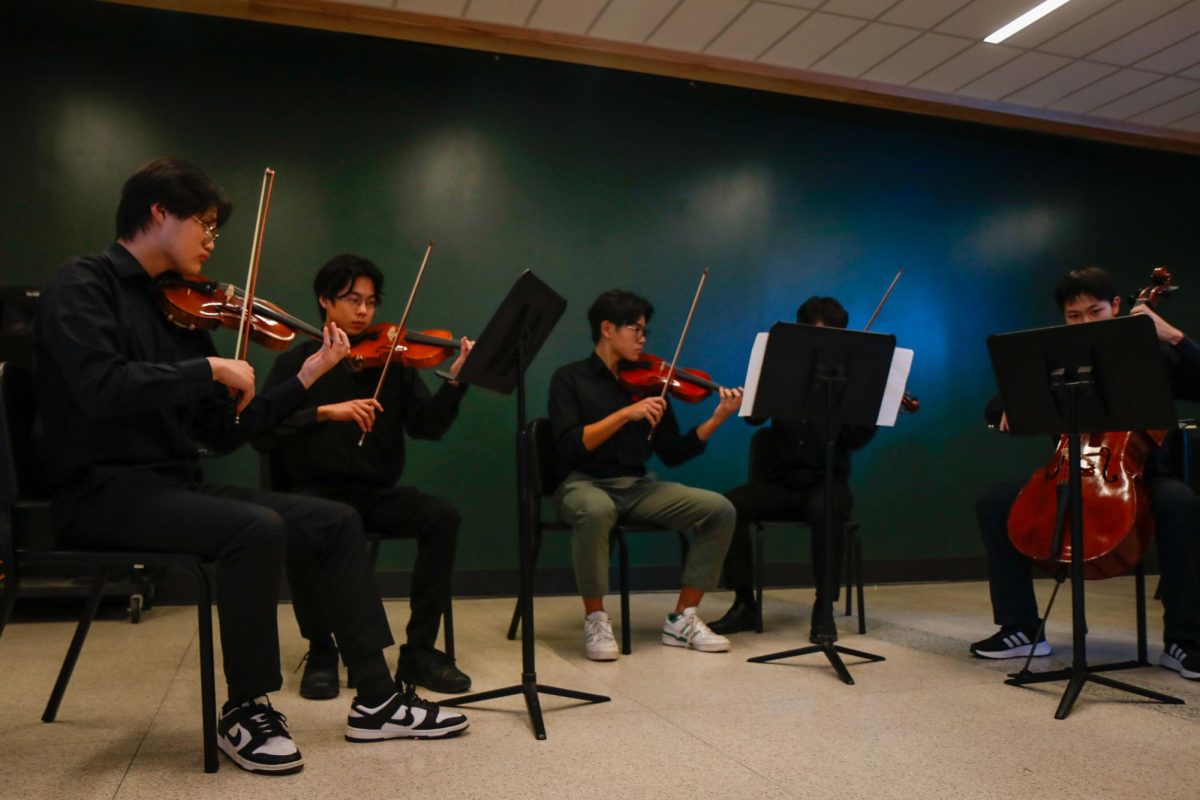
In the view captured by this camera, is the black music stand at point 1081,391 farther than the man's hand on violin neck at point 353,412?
No

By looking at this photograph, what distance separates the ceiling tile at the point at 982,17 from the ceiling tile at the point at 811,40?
374mm

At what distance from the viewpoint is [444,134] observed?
4.04m

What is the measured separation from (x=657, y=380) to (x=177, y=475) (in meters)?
1.61

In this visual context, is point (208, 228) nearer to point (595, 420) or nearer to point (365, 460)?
point (365, 460)

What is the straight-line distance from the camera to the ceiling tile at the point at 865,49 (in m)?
3.90

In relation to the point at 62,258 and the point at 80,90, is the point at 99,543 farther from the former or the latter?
the point at 80,90

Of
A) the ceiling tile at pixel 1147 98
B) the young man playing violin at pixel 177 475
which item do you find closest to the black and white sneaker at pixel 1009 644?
the young man playing violin at pixel 177 475

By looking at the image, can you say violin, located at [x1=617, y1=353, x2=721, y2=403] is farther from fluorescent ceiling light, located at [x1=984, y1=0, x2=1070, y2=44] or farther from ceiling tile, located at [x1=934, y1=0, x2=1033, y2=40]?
fluorescent ceiling light, located at [x1=984, y1=0, x2=1070, y2=44]

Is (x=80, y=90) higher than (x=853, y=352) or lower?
higher

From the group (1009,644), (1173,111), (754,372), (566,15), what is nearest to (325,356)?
(754,372)

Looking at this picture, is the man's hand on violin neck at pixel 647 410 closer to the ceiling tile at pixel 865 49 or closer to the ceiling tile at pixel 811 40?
the ceiling tile at pixel 811 40

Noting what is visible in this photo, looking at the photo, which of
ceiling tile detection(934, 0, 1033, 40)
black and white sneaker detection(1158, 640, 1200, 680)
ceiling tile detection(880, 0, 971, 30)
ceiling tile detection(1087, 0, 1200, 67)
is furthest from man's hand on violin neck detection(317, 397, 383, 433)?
ceiling tile detection(1087, 0, 1200, 67)

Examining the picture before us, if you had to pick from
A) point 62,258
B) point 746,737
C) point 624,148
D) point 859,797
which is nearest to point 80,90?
point 62,258

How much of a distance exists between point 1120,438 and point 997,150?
3.00m
